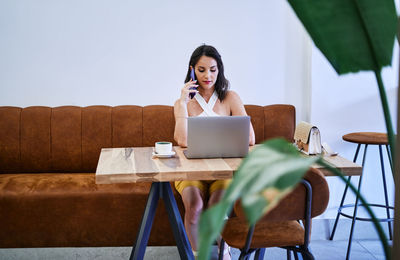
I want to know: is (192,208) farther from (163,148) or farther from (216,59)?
(216,59)

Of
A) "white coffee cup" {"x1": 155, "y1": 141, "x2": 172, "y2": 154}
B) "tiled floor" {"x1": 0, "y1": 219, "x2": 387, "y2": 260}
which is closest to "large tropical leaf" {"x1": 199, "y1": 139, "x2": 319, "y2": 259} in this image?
"white coffee cup" {"x1": 155, "y1": 141, "x2": 172, "y2": 154}

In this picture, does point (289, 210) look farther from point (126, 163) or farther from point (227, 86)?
point (227, 86)

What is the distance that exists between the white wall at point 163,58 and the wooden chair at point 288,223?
73.3 inches

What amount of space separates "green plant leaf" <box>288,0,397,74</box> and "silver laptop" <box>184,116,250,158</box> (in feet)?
4.92

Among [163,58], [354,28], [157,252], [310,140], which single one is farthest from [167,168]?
[163,58]

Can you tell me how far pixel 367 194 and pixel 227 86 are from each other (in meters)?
1.53

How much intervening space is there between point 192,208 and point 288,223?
27.6 inches

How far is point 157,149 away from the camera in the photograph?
238 cm

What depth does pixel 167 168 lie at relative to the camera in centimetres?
204

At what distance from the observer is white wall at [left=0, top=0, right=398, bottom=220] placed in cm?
361

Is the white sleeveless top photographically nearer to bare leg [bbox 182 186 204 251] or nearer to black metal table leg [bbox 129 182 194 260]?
bare leg [bbox 182 186 204 251]

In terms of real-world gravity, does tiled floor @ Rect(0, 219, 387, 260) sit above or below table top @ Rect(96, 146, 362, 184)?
below

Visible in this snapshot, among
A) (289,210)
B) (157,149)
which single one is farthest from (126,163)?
(289,210)

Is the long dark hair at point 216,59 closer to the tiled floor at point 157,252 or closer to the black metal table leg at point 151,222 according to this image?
the black metal table leg at point 151,222
